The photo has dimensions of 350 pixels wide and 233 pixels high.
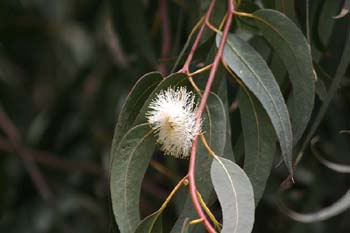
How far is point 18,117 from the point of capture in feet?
8.78

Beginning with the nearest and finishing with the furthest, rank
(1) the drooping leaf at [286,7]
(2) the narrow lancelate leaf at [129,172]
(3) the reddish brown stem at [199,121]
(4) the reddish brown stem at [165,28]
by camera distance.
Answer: (3) the reddish brown stem at [199,121] < (2) the narrow lancelate leaf at [129,172] < (1) the drooping leaf at [286,7] < (4) the reddish brown stem at [165,28]

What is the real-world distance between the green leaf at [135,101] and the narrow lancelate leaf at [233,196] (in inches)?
5.6

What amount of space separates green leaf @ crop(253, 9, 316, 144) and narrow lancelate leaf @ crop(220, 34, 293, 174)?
0.18ft

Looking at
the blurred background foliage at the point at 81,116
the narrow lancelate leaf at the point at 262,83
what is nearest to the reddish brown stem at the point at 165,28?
the blurred background foliage at the point at 81,116

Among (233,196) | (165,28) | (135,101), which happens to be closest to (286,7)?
(135,101)

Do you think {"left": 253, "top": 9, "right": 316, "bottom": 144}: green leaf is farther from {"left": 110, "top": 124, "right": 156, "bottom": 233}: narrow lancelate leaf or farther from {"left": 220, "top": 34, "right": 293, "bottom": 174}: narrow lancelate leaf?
{"left": 110, "top": 124, "right": 156, "bottom": 233}: narrow lancelate leaf

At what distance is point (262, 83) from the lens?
3.33ft

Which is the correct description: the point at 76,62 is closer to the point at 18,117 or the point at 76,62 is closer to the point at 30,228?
the point at 18,117

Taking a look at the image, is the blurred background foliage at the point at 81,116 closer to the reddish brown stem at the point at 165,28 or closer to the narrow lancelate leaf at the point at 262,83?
the reddish brown stem at the point at 165,28

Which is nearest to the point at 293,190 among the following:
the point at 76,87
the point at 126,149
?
the point at 76,87

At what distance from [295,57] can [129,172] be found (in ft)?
0.84

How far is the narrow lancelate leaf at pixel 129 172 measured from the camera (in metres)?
0.97

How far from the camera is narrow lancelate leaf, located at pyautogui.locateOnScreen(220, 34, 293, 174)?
98 cm

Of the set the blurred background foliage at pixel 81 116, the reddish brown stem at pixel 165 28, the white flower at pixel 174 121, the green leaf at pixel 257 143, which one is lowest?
the blurred background foliage at pixel 81 116
